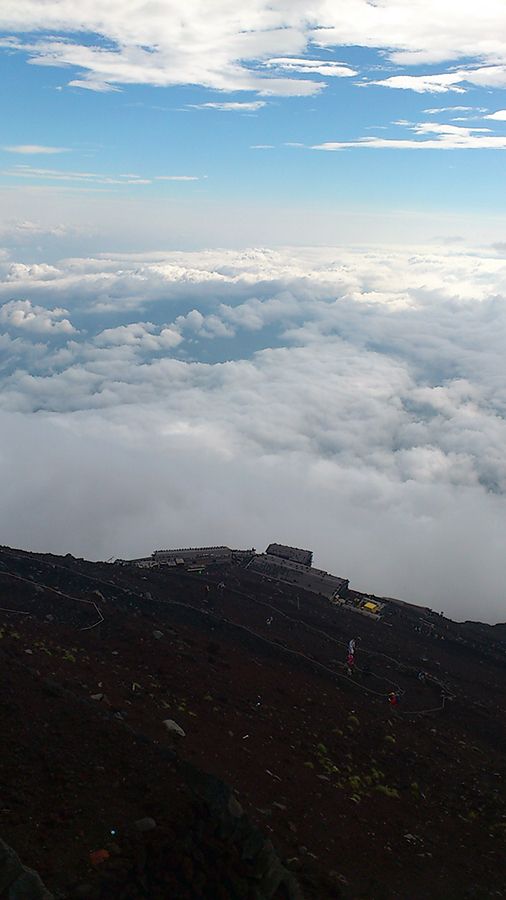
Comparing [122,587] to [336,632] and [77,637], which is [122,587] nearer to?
[77,637]

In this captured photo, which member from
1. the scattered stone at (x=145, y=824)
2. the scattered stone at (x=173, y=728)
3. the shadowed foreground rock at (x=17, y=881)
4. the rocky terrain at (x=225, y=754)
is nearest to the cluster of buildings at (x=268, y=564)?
the rocky terrain at (x=225, y=754)

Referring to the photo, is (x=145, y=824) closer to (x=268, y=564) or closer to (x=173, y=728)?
(x=173, y=728)

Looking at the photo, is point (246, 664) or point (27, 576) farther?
point (27, 576)

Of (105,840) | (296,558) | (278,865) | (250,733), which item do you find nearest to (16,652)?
(250,733)

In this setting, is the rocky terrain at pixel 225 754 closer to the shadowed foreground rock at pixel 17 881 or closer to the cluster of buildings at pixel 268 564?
the shadowed foreground rock at pixel 17 881

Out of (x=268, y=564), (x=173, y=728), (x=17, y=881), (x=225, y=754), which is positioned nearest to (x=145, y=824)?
(x=17, y=881)
